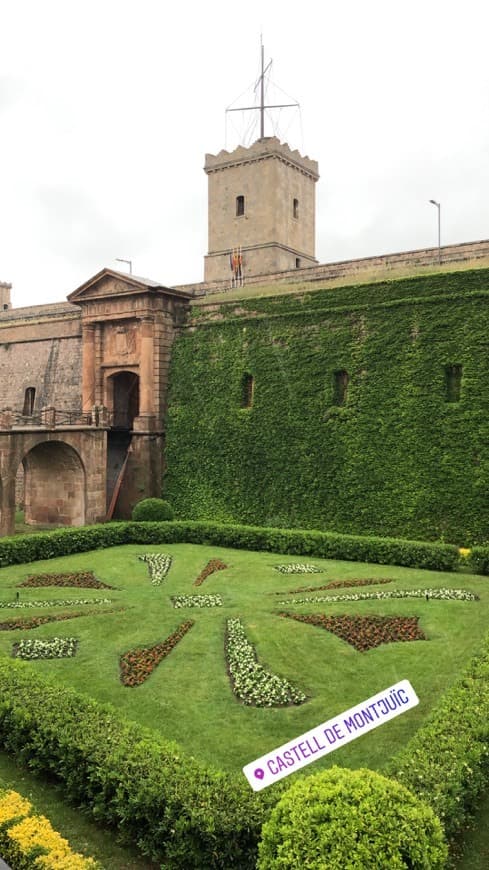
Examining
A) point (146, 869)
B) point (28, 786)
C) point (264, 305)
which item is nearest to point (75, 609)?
point (28, 786)

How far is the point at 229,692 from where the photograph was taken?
388 inches

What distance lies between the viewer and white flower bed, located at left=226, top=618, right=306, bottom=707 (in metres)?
9.55

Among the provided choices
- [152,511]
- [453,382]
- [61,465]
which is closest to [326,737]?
[453,382]

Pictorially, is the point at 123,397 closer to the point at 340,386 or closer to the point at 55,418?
the point at 55,418

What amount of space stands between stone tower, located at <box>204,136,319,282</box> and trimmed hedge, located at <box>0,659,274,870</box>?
30794mm

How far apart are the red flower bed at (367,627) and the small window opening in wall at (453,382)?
8966 millimetres

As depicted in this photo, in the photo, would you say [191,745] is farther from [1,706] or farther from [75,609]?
[75,609]

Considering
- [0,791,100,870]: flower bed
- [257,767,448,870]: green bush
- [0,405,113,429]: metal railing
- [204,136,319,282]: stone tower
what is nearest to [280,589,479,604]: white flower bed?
[0,791,100,870]: flower bed

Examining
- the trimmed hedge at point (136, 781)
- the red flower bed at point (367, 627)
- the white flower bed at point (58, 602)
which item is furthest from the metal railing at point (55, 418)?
the trimmed hedge at point (136, 781)

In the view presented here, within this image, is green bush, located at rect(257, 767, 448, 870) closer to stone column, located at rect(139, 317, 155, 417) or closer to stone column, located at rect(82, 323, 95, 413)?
stone column, located at rect(139, 317, 155, 417)

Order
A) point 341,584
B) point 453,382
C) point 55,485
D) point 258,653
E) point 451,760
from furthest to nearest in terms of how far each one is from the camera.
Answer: point 55,485, point 453,382, point 341,584, point 258,653, point 451,760

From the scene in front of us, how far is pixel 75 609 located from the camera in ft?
45.5

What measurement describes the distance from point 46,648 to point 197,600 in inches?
149

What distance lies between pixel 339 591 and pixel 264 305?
12.2 meters
